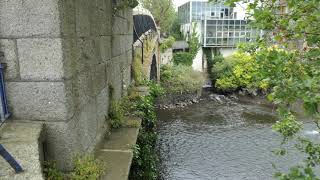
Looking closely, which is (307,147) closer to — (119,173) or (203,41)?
(119,173)

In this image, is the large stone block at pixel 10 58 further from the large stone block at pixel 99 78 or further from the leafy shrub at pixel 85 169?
the large stone block at pixel 99 78

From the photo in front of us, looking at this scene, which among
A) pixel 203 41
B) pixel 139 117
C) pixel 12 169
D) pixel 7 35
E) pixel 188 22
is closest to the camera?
pixel 12 169

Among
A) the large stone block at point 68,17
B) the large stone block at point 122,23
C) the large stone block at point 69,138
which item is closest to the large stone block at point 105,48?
the large stone block at point 122,23

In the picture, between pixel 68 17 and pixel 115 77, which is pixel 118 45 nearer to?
pixel 115 77

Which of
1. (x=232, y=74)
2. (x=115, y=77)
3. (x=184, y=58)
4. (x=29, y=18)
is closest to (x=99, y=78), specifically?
(x=115, y=77)

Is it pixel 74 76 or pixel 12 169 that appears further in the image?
pixel 74 76

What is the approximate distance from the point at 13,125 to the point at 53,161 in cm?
39

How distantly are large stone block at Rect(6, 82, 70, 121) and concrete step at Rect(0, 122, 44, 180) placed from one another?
0.50ft

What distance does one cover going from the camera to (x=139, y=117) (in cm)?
492

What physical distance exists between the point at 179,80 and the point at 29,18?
68.5 feet

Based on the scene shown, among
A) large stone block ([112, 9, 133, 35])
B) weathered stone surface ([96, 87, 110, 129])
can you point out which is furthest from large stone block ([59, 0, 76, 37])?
large stone block ([112, 9, 133, 35])

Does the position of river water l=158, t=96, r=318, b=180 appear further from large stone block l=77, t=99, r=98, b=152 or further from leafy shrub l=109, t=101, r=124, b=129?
large stone block l=77, t=99, r=98, b=152

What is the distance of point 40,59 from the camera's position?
2426 millimetres

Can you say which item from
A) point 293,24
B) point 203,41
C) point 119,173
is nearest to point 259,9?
point 293,24
